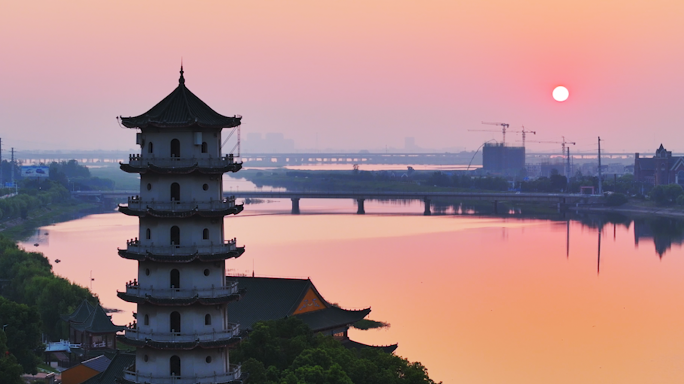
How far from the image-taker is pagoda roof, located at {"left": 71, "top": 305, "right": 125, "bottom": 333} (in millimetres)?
33797

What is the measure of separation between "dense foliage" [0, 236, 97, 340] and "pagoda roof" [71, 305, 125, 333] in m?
1.47

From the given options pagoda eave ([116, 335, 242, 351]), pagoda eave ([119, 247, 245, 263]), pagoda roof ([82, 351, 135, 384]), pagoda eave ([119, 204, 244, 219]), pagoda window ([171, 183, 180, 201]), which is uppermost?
pagoda window ([171, 183, 180, 201])

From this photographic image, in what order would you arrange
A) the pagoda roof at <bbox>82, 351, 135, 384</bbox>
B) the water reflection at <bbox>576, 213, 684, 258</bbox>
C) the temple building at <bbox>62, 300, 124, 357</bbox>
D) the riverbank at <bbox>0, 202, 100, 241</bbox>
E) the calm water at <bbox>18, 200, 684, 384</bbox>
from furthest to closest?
the riverbank at <bbox>0, 202, 100, 241</bbox>, the water reflection at <bbox>576, 213, 684, 258</bbox>, the calm water at <bbox>18, 200, 684, 384</bbox>, the temple building at <bbox>62, 300, 124, 357</bbox>, the pagoda roof at <bbox>82, 351, 135, 384</bbox>

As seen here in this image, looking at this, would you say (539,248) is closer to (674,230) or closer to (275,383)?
(674,230)

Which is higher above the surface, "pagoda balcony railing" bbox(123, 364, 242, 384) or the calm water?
"pagoda balcony railing" bbox(123, 364, 242, 384)

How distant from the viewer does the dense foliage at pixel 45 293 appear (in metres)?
38.5

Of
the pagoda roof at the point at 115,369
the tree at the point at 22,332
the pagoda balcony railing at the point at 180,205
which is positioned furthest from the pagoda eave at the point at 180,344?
the tree at the point at 22,332

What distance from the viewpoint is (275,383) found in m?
21.7

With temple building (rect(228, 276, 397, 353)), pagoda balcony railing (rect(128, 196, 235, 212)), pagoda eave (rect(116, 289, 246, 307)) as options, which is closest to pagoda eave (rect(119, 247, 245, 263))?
pagoda eave (rect(116, 289, 246, 307))

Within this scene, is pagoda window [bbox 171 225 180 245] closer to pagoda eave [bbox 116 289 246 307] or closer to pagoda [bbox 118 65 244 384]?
pagoda [bbox 118 65 244 384]

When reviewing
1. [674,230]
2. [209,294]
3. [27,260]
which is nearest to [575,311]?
[27,260]

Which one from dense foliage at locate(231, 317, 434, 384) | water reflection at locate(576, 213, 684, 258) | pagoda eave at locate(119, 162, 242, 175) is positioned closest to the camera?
pagoda eave at locate(119, 162, 242, 175)

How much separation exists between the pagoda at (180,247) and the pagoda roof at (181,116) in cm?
2

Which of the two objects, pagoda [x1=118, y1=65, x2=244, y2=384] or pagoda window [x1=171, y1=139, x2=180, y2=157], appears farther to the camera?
pagoda window [x1=171, y1=139, x2=180, y2=157]
